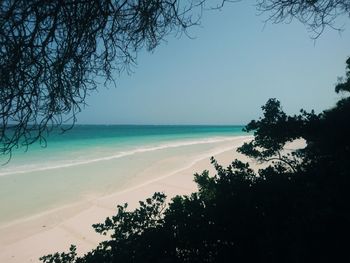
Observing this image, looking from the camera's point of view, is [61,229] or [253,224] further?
[61,229]

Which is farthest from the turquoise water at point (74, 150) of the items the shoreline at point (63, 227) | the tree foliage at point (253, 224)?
the shoreline at point (63, 227)

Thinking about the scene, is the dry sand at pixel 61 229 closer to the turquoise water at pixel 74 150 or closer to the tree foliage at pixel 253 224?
the turquoise water at pixel 74 150

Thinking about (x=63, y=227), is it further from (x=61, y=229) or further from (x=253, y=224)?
(x=253, y=224)

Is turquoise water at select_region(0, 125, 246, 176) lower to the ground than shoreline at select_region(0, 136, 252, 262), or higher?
higher

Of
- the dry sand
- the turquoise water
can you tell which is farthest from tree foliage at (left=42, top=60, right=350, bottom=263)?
the dry sand

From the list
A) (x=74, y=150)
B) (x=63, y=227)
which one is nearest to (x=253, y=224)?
(x=63, y=227)

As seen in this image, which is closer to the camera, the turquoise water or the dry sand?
the dry sand

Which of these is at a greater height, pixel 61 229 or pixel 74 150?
pixel 74 150

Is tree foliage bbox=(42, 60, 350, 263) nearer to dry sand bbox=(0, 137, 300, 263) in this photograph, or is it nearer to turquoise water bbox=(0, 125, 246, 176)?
turquoise water bbox=(0, 125, 246, 176)

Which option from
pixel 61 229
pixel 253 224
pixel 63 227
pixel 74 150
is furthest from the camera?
pixel 74 150

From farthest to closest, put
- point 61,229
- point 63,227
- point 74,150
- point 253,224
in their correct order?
1. point 74,150
2. point 63,227
3. point 61,229
4. point 253,224

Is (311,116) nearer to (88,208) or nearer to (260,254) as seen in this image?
(260,254)

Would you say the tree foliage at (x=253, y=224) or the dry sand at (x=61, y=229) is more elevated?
the tree foliage at (x=253, y=224)

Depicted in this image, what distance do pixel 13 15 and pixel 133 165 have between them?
818 inches
